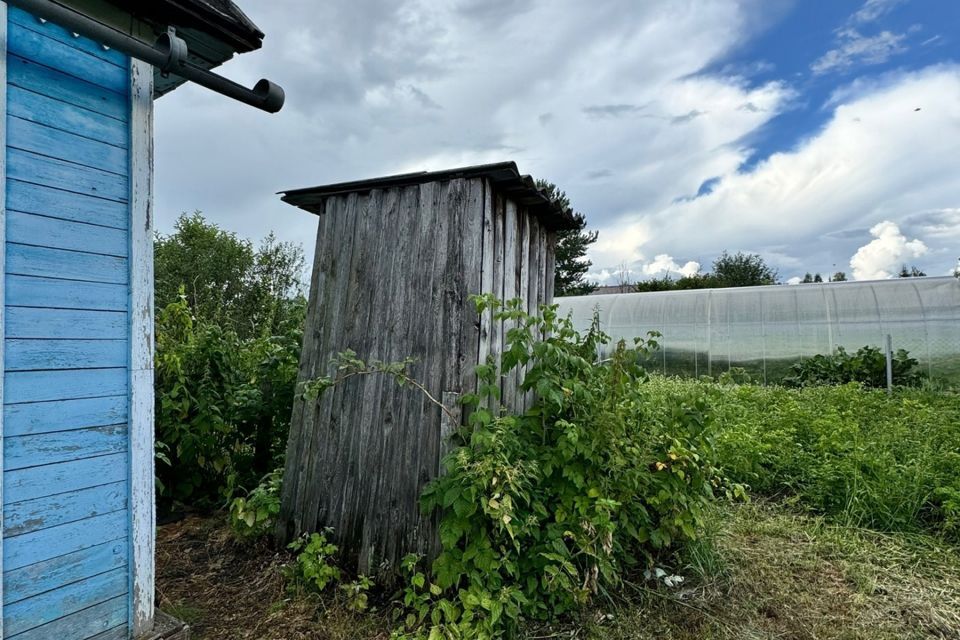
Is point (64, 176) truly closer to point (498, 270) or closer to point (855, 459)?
point (498, 270)

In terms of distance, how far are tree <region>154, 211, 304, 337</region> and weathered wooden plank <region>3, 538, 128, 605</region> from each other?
9.43 meters

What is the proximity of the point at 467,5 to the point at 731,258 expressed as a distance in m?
26.3

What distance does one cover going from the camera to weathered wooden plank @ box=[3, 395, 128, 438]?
5.01 feet

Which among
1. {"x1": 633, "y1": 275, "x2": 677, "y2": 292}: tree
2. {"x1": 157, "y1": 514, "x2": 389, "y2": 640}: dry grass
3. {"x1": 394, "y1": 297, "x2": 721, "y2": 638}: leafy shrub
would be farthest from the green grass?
{"x1": 633, "y1": 275, "x2": 677, "y2": 292}: tree

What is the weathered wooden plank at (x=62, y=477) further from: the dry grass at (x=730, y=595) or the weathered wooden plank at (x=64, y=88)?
the weathered wooden plank at (x=64, y=88)

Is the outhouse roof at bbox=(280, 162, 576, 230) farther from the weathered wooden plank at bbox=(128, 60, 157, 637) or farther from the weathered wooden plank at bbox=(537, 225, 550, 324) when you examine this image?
the weathered wooden plank at bbox=(128, 60, 157, 637)

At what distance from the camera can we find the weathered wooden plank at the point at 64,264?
5.06 feet

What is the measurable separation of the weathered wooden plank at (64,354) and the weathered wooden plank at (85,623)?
87 cm

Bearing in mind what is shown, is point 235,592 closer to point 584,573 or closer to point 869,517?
point 584,573

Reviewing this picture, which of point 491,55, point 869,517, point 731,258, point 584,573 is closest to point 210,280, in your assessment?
point 491,55

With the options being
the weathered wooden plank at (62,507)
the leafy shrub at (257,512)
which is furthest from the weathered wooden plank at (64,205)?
the leafy shrub at (257,512)

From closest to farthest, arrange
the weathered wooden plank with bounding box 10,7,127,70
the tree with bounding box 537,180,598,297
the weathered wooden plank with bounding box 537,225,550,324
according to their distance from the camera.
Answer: the weathered wooden plank with bounding box 10,7,127,70 < the weathered wooden plank with bounding box 537,225,550,324 < the tree with bounding box 537,180,598,297

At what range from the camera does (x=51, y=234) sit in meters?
1.62

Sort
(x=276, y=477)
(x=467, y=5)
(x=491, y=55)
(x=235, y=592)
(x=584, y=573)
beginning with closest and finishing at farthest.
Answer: (x=584, y=573), (x=235, y=592), (x=276, y=477), (x=467, y=5), (x=491, y=55)
